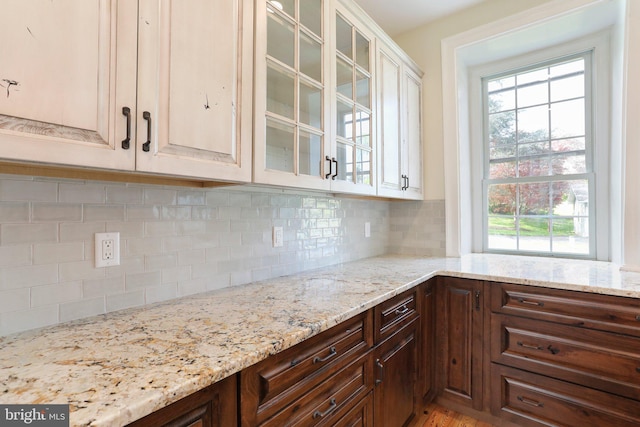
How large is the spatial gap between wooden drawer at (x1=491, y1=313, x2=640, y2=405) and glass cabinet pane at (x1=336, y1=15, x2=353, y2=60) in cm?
170

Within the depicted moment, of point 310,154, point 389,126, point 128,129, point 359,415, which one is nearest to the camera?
point 128,129

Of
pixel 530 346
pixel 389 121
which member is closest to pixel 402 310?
pixel 530 346

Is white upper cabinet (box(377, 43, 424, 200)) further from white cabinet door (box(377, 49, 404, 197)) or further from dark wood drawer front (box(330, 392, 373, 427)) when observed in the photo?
dark wood drawer front (box(330, 392, 373, 427))

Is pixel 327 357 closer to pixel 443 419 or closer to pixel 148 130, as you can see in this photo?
pixel 148 130

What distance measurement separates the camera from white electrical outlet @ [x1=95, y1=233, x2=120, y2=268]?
3.51 ft

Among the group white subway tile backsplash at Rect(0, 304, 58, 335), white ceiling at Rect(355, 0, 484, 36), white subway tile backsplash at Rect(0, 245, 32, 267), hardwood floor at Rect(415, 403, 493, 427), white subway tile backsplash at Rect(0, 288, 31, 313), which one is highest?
white ceiling at Rect(355, 0, 484, 36)

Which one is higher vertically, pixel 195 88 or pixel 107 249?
pixel 195 88

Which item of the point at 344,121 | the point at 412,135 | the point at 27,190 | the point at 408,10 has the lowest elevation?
the point at 27,190

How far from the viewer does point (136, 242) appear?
1169mm

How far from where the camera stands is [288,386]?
0.95 m

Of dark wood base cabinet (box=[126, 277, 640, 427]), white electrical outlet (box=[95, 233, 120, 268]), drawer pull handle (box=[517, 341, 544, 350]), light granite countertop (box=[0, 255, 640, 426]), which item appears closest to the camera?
light granite countertop (box=[0, 255, 640, 426])

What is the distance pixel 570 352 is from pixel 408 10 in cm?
247

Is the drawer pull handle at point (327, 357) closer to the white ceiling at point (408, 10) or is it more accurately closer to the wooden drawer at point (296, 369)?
the wooden drawer at point (296, 369)

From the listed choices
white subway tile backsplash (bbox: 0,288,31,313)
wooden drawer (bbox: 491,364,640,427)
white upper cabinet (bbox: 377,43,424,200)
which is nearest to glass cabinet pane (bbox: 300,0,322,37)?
white upper cabinet (bbox: 377,43,424,200)
